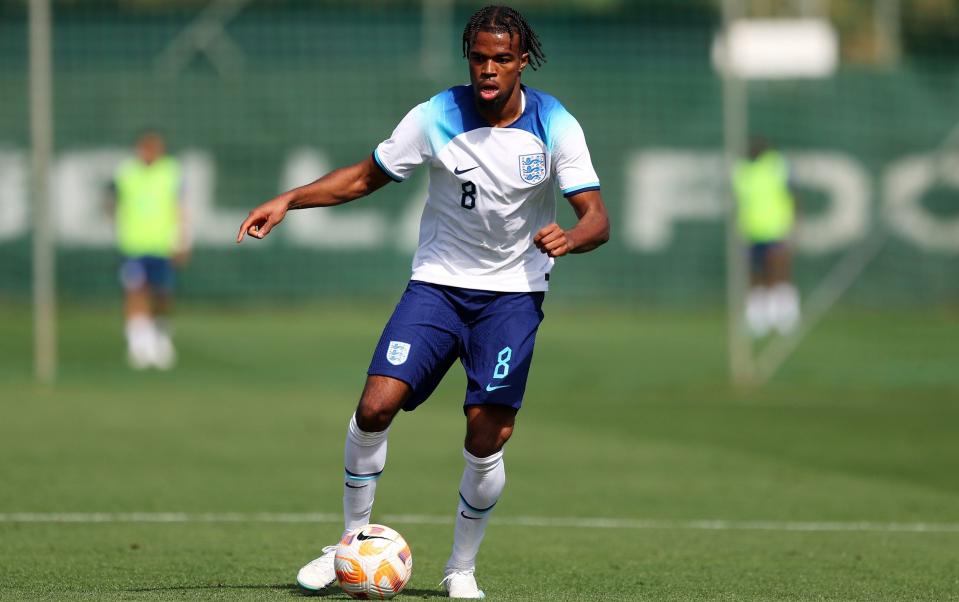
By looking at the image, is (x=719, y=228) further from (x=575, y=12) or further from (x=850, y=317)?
(x=575, y=12)

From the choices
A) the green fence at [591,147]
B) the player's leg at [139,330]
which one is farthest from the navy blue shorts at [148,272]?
the green fence at [591,147]

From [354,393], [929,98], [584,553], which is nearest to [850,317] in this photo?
[929,98]

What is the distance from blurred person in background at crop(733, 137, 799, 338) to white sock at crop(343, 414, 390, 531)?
15768mm

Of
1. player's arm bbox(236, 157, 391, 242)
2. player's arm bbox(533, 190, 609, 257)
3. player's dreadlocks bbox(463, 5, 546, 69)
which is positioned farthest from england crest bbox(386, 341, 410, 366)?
player's dreadlocks bbox(463, 5, 546, 69)

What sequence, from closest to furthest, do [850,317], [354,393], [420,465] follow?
[420,465] < [354,393] < [850,317]

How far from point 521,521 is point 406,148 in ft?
9.74

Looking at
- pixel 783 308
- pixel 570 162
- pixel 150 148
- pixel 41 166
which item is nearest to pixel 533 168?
pixel 570 162

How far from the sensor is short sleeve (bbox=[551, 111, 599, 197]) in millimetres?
6621

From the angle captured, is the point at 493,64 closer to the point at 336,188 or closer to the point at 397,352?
the point at 336,188

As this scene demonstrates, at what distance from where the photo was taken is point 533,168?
6648 mm

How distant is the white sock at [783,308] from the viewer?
69.8 ft

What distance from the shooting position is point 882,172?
76.8 ft

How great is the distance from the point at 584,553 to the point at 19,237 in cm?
1646

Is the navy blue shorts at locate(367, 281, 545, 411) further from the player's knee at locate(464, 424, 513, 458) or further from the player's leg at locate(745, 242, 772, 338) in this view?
the player's leg at locate(745, 242, 772, 338)
